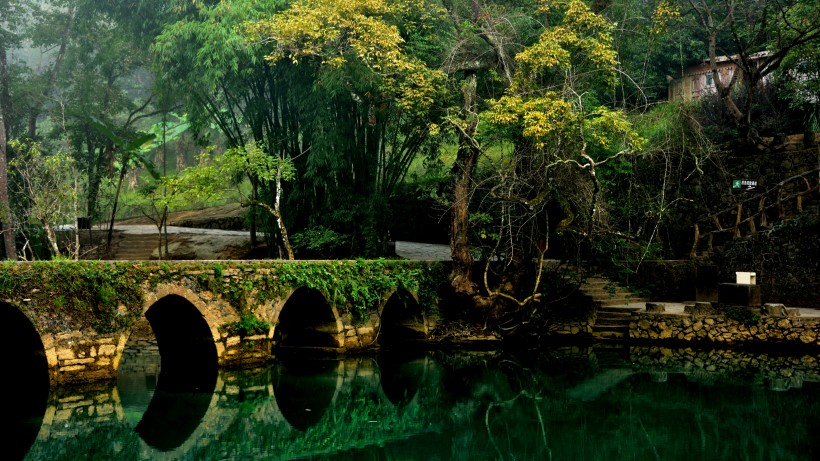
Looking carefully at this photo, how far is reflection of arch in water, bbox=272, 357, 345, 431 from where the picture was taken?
12383 millimetres

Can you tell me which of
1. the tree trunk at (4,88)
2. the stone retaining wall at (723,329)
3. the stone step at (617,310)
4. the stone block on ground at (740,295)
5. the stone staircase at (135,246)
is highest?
the tree trunk at (4,88)

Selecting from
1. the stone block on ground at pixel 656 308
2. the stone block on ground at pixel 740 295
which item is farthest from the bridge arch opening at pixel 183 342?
the stone block on ground at pixel 740 295

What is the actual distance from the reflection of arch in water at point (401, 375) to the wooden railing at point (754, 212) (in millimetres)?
8530

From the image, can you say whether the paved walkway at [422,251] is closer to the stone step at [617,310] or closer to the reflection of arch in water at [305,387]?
the stone step at [617,310]

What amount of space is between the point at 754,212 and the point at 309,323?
12.1m

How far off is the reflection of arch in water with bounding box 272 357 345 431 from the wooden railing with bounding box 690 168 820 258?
10.4 meters

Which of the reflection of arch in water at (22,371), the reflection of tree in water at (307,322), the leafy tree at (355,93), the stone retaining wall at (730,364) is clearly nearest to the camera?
the reflection of arch in water at (22,371)

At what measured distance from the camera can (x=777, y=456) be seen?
9844mm

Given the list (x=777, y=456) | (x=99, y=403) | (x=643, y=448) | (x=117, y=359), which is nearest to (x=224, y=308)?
(x=117, y=359)

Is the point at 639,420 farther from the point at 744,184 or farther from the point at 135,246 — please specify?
A: the point at 135,246

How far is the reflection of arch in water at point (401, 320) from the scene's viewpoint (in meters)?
18.7

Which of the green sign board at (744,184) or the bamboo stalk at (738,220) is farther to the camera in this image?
the green sign board at (744,184)

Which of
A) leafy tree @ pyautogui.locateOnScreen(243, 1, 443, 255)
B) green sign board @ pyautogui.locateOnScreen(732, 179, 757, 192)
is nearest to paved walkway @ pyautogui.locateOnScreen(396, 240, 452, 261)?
leafy tree @ pyautogui.locateOnScreen(243, 1, 443, 255)

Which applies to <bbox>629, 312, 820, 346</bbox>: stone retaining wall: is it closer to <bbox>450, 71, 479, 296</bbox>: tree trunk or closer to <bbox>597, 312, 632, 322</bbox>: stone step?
<bbox>597, 312, 632, 322</bbox>: stone step
